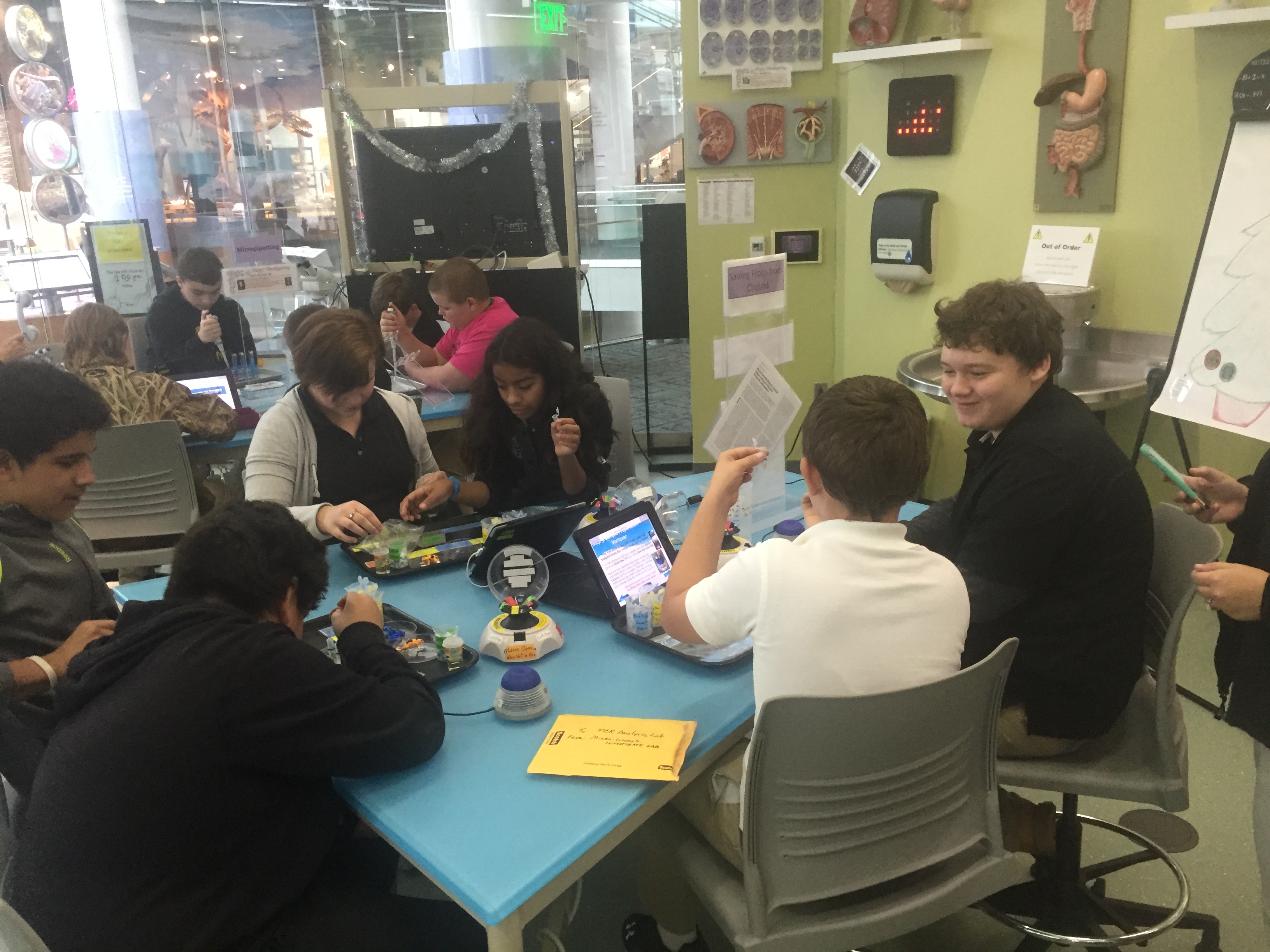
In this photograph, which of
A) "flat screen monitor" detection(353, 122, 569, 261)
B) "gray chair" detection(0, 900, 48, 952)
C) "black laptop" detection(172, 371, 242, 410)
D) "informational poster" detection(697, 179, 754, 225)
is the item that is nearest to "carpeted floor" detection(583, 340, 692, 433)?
"informational poster" detection(697, 179, 754, 225)

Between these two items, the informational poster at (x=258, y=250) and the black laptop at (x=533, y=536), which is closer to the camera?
the black laptop at (x=533, y=536)

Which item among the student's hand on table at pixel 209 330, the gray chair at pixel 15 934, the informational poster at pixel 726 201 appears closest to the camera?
the gray chair at pixel 15 934

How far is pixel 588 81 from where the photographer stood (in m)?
6.22

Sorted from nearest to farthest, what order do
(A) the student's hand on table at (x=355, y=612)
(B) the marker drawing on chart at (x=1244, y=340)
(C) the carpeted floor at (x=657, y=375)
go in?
(A) the student's hand on table at (x=355, y=612) < (B) the marker drawing on chart at (x=1244, y=340) < (C) the carpeted floor at (x=657, y=375)

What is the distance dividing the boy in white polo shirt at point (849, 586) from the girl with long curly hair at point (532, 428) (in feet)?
3.85

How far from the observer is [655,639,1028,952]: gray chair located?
1.17 m

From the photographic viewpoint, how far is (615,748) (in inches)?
52.9

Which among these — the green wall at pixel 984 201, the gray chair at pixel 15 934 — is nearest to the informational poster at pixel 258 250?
the green wall at pixel 984 201

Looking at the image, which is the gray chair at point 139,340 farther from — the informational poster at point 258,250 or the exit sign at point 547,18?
the exit sign at point 547,18

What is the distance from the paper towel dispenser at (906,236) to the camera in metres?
3.51

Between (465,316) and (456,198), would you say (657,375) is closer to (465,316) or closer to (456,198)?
(456,198)

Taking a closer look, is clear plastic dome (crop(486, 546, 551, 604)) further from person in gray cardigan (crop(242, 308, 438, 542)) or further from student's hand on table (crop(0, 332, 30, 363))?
student's hand on table (crop(0, 332, 30, 363))

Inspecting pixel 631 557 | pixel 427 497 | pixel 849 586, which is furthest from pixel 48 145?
pixel 849 586

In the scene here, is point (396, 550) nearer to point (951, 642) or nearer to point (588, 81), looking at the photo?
point (951, 642)
